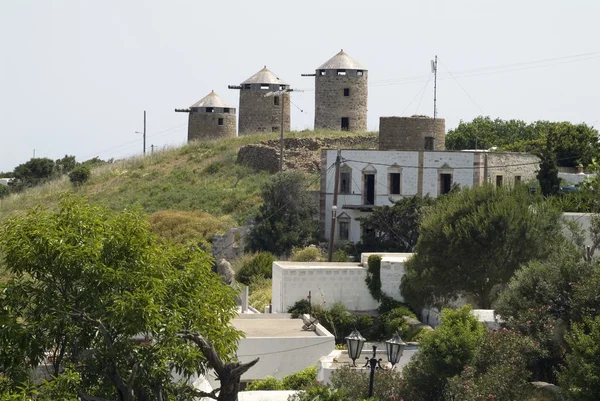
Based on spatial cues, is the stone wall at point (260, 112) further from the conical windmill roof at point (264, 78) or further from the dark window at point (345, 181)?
the dark window at point (345, 181)

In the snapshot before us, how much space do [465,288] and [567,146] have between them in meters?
22.8

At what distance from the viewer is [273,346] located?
28125 mm

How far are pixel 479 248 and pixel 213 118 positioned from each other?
1346 inches

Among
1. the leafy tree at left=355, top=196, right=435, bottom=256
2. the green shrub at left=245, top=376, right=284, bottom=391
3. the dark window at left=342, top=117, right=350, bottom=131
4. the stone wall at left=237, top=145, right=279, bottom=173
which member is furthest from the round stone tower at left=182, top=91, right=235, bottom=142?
the green shrub at left=245, top=376, right=284, bottom=391

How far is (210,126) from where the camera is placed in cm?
6359

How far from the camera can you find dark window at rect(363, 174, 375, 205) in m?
43.9

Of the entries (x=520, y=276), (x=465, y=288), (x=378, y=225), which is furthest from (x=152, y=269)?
(x=378, y=225)

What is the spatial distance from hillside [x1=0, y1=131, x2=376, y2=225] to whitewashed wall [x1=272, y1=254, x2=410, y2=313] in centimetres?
1215

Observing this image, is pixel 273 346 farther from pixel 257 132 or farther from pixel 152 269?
pixel 257 132

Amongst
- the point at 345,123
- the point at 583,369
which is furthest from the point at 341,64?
the point at 583,369

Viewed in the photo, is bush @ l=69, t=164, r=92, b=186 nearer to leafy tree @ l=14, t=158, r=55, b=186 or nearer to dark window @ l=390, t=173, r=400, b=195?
leafy tree @ l=14, t=158, r=55, b=186

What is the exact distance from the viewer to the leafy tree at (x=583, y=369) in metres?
18.0

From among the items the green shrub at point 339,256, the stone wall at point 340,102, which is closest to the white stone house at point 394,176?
the green shrub at point 339,256

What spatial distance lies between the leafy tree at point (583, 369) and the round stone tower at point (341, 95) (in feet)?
130
